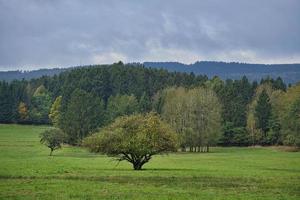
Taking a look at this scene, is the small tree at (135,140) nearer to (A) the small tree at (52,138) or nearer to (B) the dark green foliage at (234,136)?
(A) the small tree at (52,138)

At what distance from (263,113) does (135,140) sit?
3709 inches

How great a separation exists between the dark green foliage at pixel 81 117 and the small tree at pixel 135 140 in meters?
77.1

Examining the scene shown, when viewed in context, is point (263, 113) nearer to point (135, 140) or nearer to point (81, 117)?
point (81, 117)

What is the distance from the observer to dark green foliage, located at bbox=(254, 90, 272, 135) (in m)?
148

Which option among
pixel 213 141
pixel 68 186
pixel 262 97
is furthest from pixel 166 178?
pixel 262 97

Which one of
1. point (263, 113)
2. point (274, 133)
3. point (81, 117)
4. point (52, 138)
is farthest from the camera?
point (263, 113)

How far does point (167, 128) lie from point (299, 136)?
201 feet

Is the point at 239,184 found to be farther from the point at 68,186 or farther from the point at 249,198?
the point at 68,186

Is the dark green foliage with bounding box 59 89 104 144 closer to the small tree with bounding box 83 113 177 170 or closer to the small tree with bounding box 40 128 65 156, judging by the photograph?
the small tree with bounding box 40 128 65 156

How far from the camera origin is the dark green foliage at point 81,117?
14275 centimetres

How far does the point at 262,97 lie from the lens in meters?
151

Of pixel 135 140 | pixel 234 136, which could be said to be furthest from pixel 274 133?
pixel 135 140

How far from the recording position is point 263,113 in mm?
149500

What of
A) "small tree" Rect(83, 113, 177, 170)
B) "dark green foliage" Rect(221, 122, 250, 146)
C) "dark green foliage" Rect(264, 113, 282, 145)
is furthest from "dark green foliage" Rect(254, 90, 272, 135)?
"small tree" Rect(83, 113, 177, 170)
